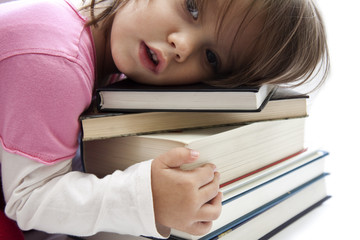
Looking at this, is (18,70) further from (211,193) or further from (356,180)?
(356,180)

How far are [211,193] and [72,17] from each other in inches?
15.2

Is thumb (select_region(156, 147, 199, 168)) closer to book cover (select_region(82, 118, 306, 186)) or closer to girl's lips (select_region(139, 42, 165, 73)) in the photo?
book cover (select_region(82, 118, 306, 186))

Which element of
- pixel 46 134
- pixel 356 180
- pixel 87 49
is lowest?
pixel 356 180

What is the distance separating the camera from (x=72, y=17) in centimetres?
65

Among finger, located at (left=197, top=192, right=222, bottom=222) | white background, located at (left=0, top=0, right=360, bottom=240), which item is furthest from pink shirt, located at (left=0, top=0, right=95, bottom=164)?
white background, located at (left=0, top=0, right=360, bottom=240)

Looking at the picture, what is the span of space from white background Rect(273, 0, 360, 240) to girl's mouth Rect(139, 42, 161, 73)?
39 cm

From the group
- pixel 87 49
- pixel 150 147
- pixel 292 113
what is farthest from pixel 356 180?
pixel 87 49

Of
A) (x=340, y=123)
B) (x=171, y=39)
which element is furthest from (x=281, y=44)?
(x=340, y=123)

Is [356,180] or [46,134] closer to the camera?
[46,134]

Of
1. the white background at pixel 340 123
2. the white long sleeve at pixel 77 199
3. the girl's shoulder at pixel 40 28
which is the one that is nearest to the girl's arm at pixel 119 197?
the white long sleeve at pixel 77 199

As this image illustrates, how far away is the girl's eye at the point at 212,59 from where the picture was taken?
721 millimetres

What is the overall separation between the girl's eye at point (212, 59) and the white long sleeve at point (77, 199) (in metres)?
0.28

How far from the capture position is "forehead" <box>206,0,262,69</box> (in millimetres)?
636

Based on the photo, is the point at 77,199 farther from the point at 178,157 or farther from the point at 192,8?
the point at 192,8
